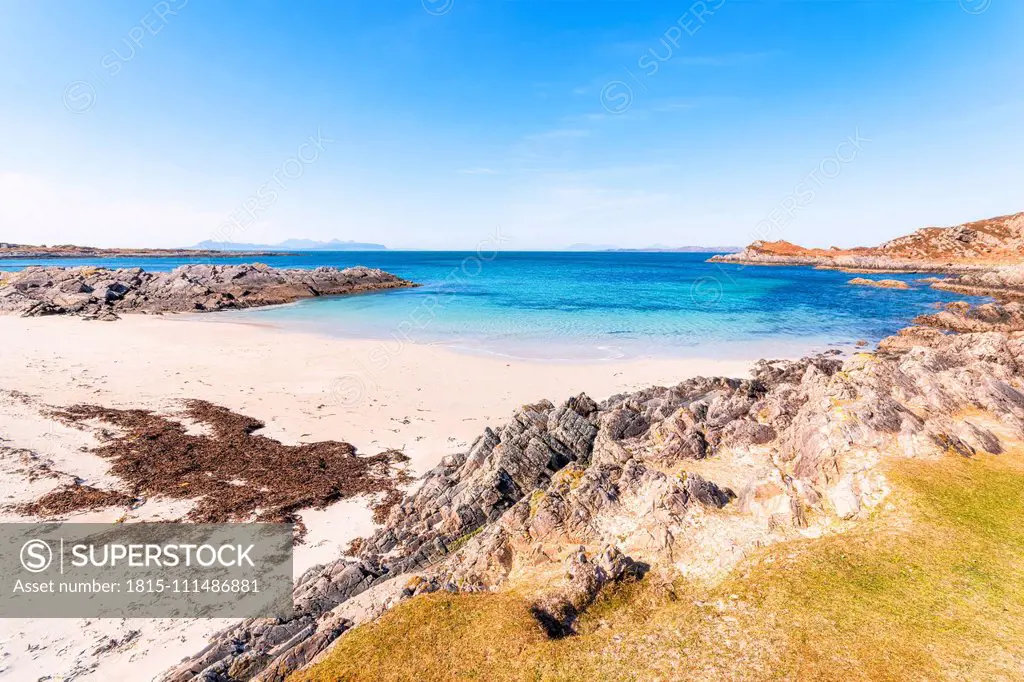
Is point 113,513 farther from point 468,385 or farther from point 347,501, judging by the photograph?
point 468,385

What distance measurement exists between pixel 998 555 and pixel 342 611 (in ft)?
44.5

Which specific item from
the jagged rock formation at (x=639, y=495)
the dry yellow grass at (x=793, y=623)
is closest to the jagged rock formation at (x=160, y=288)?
the jagged rock formation at (x=639, y=495)

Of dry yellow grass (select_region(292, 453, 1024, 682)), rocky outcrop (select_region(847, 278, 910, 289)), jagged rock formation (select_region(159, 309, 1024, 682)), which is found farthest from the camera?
rocky outcrop (select_region(847, 278, 910, 289))

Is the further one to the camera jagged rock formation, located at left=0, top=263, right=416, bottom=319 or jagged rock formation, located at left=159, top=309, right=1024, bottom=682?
jagged rock formation, located at left=0, top=263, right=416, bottom=319

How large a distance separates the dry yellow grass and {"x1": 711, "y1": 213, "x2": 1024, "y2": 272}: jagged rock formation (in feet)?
513

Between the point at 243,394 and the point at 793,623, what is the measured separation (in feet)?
95.1

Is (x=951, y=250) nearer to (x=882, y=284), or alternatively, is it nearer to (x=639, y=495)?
(x=882, y=284)

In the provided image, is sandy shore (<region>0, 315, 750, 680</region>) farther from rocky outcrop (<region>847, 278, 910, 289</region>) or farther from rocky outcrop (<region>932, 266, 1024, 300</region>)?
rocky outcrop (<region>847, 278, 910, 289</region>)

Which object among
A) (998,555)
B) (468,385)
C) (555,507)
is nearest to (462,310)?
(468,385)

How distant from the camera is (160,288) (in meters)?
74.2

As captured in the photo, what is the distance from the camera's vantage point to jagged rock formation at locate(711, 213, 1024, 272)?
130625mm
